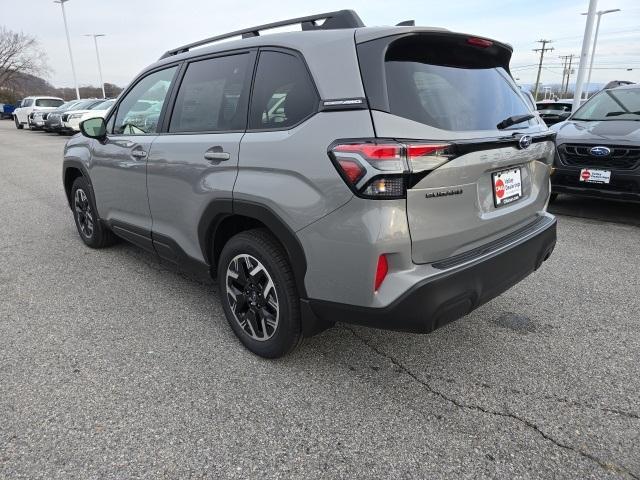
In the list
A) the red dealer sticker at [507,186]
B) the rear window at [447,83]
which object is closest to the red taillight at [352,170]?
the rear window at [447,83]

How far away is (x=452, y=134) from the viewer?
7.32 feet

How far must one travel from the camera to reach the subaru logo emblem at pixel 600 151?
5547 millimetres

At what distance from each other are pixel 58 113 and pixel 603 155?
22.7 m

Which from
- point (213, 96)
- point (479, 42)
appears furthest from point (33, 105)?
point (479, 42)

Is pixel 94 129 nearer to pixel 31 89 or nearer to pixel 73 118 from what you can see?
pixel 73 118

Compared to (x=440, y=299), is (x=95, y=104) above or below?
above

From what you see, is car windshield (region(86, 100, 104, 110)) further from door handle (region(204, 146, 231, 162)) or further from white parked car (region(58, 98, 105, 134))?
door handle (region(204, 146, 231, 162))

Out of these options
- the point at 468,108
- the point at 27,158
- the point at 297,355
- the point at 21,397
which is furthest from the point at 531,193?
the point at 27,158

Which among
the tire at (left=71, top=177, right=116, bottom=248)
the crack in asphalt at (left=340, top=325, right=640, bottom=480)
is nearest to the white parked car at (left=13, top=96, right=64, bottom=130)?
the tire at (left=71, top=177, right=116, bottom=248)

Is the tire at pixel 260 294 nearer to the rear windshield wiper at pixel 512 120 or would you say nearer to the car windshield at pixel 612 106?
the rear windshield wiper at pixel 512 120

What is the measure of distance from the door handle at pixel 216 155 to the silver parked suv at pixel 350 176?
13 millimetres

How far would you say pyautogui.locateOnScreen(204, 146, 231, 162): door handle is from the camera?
9.07 ft

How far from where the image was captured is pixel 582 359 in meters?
2.83

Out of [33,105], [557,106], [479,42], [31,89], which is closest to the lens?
[479,42]
